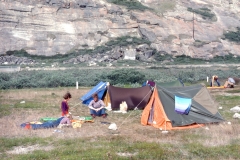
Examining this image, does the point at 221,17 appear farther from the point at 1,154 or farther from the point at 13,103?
the point at 1,154

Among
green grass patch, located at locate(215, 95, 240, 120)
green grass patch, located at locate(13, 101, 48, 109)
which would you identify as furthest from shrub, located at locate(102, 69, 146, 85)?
green grass patch, located at locate(13, 101, 48, 109)

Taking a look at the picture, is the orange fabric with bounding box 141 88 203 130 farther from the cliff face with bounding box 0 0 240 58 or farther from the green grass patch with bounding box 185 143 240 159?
the cliff face with bounding box 0 0 240 58

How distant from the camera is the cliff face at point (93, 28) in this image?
5225 cm

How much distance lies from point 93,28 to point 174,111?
45.0 meters

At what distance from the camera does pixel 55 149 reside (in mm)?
8805

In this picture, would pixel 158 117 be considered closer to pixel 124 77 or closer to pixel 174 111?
pixel 174 111

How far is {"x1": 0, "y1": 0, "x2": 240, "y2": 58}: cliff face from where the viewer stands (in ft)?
171

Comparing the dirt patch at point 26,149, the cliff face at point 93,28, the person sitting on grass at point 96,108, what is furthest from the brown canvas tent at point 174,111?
the cliff face at point 93,28

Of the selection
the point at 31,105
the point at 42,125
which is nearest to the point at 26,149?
the point at 42,125

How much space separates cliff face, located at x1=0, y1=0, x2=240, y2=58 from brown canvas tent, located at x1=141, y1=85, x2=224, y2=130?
39.8 meters

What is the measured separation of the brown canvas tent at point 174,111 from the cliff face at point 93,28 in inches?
1567

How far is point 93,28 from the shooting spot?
2210 inches

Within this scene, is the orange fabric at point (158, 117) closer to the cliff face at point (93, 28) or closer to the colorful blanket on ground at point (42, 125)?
the colorful blanket on ground at point (42, 125)

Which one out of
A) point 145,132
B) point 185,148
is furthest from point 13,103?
point 185,148
